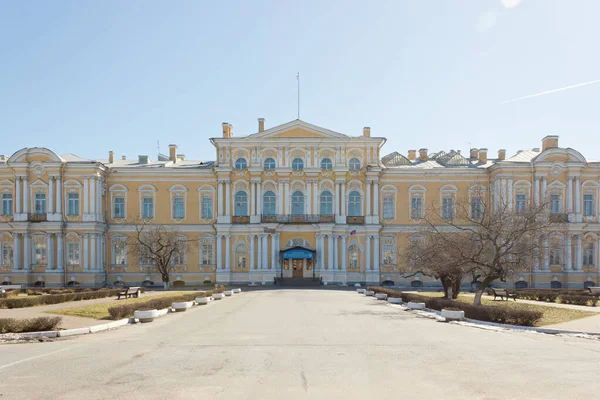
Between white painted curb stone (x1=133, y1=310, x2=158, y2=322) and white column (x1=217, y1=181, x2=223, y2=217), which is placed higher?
white column (x1=217, y1=181, x2=223, y2=217)

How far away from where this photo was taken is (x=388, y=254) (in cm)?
4853

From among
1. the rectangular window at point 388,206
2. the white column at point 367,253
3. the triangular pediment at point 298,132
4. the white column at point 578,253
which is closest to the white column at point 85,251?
the triangular pediment at point 298,132

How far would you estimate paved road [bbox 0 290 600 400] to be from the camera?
8.73m

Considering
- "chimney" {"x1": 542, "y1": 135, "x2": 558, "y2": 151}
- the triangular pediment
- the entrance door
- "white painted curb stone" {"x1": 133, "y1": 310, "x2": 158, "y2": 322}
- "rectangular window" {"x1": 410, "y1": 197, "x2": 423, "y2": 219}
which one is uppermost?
the triangular pediment

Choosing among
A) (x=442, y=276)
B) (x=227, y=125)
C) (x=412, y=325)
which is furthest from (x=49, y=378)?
(x=227, y=125)

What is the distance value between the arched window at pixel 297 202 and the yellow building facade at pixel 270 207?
91 millimetres

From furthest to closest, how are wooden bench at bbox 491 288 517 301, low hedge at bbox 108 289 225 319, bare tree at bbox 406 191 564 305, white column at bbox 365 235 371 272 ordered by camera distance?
1. white column at bbox 365 235 371 272
2. wooden bench at bbox 491 288 517 301
3. bare tree at bbox 406 191 564 305
4. low hedge at bbox 108 289 225 319

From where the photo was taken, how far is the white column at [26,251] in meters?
45.5

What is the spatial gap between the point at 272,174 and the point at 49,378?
3856 centimetres

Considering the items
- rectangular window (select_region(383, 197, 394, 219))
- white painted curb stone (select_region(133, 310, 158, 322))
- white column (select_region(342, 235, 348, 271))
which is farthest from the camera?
rectangular window (select_region(383, 197, 394, 219))

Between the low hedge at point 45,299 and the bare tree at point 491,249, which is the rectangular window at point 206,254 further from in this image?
the bare tree at point 491,249

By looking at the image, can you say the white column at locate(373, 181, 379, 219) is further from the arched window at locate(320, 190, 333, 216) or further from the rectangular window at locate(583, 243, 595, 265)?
the rectangular window at locate(583, 243, 595, 265)

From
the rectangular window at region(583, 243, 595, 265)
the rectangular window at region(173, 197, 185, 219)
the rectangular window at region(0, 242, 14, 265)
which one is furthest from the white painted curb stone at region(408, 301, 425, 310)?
the rectangular window at region(0, 242, 14, 265)

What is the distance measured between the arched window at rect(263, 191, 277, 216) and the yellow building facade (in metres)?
0.17
